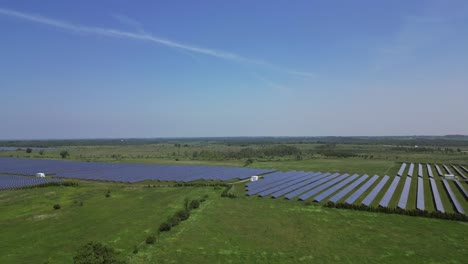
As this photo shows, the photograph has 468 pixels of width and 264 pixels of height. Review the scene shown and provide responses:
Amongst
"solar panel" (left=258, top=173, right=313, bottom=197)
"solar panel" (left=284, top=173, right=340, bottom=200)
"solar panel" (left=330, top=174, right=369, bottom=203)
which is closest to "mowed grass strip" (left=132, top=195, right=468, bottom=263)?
"solar panel" (left=330, top=174, right=369, bottom=203)

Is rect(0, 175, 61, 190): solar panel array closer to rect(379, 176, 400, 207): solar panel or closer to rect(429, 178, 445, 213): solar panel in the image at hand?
rect(379, 176, 400, 207): solar panel

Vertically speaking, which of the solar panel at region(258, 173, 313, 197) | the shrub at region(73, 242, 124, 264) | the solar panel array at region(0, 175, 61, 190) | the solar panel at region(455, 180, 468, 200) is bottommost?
the solar panel array at region(0, 175, 61, 190)

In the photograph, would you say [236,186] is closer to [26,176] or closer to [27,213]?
[27,213]

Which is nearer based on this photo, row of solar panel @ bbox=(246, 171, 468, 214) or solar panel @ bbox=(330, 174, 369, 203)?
row of solar panel @ bbox=(246, 171, 468, 214)

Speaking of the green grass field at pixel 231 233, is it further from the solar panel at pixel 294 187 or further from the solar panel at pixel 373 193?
the solar panel at pixel 373 193

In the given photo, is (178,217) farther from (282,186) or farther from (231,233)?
(282,186)

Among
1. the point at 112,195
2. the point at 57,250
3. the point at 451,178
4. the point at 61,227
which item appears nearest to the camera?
the point at 57,250

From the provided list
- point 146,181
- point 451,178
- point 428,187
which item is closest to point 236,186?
point 146,181
